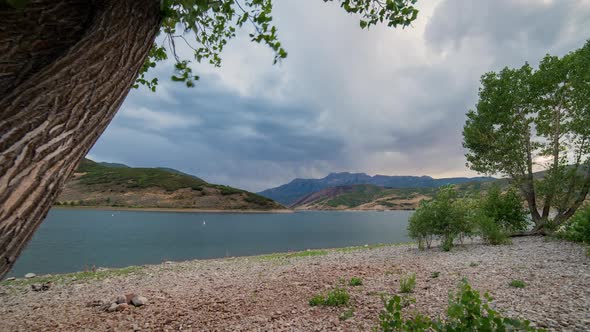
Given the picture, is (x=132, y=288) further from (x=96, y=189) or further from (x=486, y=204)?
(x=96, y=189)

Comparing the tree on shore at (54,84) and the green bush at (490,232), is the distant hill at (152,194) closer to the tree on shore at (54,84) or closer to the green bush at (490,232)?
the green bush at (490,232)

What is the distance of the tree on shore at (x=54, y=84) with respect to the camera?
1859 millimetres

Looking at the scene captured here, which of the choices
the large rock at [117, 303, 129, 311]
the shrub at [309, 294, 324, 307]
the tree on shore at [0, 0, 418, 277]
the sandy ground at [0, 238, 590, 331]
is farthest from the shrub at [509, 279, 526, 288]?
the large rock at [117, 303, 129, 311]

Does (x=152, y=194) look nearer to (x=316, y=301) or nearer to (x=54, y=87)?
(x=316, y=301)

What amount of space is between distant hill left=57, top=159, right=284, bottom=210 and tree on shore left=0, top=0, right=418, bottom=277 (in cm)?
14959

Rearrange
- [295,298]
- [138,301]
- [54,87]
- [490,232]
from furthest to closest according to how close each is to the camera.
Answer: [490,232] < [138,301] < [295,298] < [54,87]

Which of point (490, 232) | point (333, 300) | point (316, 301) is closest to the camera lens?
point (333, 300)

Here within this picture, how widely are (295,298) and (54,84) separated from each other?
6.66 m

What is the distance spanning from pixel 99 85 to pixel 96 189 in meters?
176

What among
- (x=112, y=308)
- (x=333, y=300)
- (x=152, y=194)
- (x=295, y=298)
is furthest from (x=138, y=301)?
(x=152, y=194)

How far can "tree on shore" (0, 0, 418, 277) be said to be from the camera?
1.86 meters

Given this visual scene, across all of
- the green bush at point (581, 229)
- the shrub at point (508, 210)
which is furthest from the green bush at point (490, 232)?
the shrub at point (508, 210)

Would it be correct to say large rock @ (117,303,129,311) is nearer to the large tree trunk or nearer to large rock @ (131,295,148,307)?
large rock @ (131,295,148,307)

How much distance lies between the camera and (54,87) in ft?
7.21
